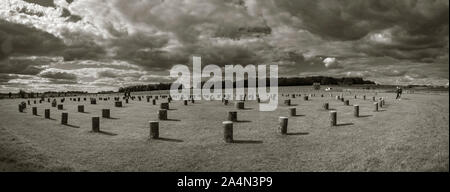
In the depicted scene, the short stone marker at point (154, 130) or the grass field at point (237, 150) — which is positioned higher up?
the short stone marker at point (154, 130)

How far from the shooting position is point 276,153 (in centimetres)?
908

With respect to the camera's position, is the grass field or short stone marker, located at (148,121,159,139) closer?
the grass field

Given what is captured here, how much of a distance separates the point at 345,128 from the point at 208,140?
20.2 ft

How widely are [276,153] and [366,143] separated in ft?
10.4

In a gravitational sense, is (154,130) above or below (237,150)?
above

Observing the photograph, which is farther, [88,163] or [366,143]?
[366,143]

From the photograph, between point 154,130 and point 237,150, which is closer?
point 237,150

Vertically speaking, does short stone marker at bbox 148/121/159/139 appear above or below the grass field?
above

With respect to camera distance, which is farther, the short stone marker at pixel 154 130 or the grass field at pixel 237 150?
the short stone marker at pixel 154 130
